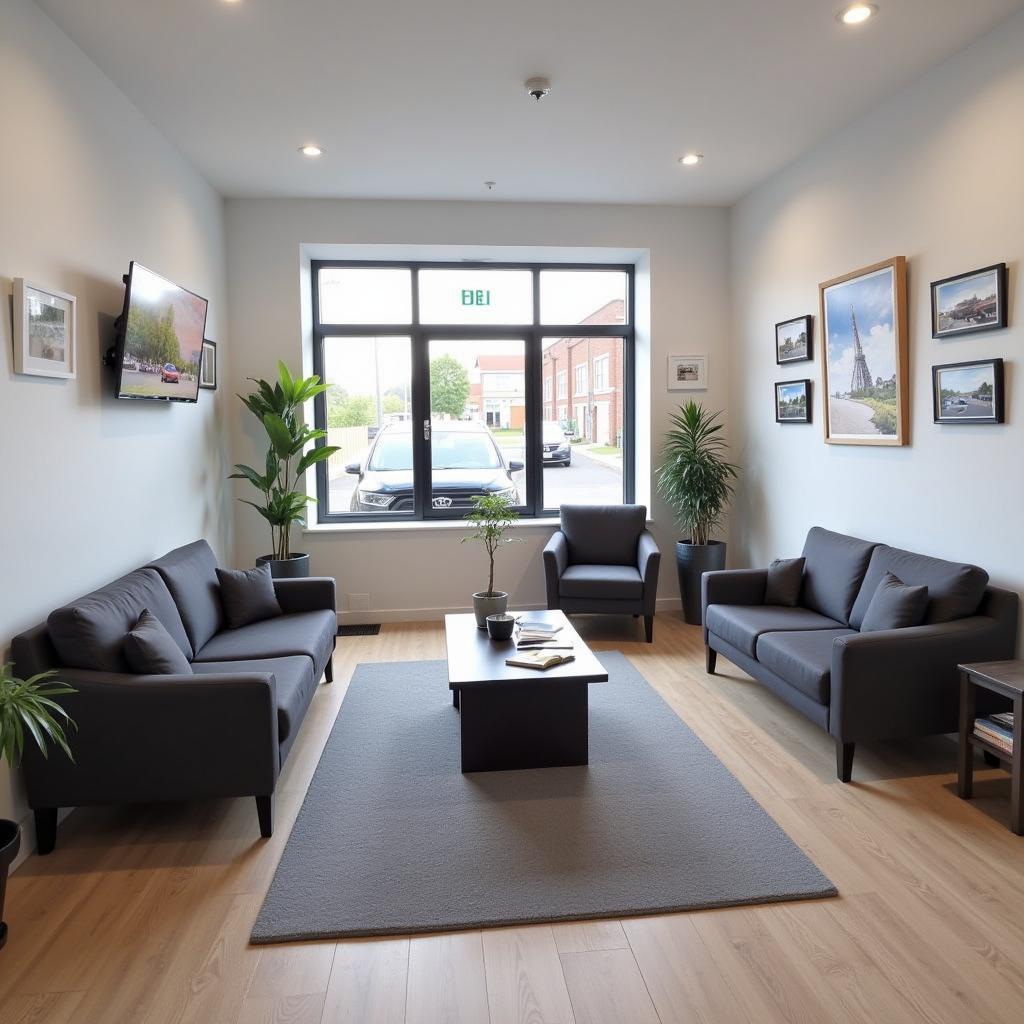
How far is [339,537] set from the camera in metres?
5.75

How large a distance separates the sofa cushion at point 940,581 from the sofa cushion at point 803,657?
0.29 metres

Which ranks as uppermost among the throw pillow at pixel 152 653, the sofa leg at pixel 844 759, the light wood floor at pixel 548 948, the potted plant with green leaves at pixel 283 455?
the potted plant with green leaves at pixel 283 455

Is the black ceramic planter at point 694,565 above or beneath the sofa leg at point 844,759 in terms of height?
above

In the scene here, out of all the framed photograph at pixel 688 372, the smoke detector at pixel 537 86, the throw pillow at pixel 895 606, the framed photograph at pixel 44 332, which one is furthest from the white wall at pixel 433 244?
the throw pillow at pixel 895 606

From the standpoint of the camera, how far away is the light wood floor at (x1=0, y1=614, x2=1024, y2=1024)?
1.96 metres

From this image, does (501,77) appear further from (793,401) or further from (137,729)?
(137,729)

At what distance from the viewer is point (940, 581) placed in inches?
133

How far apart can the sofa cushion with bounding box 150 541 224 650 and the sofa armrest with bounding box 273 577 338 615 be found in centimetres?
38

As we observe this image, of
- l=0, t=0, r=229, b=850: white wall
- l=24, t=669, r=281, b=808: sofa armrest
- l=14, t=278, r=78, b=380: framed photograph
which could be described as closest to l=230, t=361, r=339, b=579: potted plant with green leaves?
l=0, t=0, r=229, b=850: white wall

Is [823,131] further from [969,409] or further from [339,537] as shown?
[339,537]

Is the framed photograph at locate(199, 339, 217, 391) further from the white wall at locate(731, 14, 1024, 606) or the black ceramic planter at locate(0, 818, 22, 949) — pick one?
the white wall at locate(731, 14, 1024, 606)

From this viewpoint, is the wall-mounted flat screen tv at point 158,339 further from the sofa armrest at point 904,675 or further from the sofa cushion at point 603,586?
the sofa armrest at point 904,675

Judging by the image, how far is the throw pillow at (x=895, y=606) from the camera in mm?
3312

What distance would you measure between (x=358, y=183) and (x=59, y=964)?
182 inches
